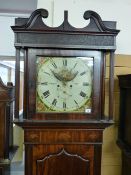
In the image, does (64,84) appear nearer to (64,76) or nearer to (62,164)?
(64,76)

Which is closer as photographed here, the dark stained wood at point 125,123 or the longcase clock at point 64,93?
the longcase clock at point 64,93

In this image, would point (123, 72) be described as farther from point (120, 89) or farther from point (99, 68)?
point (99, 68)

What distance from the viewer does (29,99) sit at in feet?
4.44

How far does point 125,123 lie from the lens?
166 cm

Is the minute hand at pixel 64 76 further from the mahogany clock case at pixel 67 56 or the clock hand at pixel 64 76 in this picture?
the mahogany clock case at pixel 67 56

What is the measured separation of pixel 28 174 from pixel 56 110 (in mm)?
403

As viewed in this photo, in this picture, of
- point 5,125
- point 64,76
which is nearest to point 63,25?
point 64,76

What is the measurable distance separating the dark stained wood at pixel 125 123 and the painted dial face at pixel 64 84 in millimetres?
324

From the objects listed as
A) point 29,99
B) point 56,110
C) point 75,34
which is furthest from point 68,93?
point 75,34

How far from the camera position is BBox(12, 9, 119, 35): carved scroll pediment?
1324mm

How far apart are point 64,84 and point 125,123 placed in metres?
0.57

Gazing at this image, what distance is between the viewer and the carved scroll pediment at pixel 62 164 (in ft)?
4.50

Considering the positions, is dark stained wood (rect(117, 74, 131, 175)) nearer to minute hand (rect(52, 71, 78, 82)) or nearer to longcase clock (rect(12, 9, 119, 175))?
longcase clock (rect(12, 9, 119, 175))

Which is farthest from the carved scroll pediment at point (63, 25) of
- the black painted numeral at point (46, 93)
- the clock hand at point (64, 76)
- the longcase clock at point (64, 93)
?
the black painted numeral at point (46, 93)
